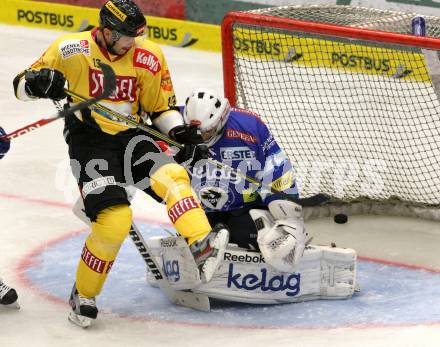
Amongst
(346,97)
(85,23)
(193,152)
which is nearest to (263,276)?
(193,152)

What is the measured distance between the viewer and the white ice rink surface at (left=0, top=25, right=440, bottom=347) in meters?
4.40

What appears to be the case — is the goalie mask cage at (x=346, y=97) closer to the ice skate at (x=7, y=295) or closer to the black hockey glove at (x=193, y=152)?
the black hockey glove at (x=193, y=152)

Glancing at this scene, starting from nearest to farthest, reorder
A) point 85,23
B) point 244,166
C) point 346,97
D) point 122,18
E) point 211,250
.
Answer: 1. point 211,250
2. point 122,18
3. point 244,166
4. point 346,97
5. point 85,23

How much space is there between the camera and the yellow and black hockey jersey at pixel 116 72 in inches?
183

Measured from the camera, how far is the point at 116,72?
4652 mm

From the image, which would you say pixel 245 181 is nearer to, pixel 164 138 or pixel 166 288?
pixel 164 138

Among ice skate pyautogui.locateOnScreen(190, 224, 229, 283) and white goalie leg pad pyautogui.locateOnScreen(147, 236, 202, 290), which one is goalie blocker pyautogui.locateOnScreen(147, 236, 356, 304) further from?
ice skate pyautogui.locateOnScreen(190, 224, 229, 283)

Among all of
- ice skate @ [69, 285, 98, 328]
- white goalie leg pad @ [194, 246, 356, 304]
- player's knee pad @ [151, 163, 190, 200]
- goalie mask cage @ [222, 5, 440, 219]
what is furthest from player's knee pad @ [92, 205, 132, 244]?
goalie mask cage @ [222, 5, 440, 219]

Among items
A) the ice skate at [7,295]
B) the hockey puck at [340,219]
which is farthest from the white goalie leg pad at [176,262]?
the hockey puck at [340,219]

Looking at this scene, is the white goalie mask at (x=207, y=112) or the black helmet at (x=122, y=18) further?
the white goalie mask at (x=207, y=112)

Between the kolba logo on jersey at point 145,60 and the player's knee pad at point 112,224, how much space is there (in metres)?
0.65

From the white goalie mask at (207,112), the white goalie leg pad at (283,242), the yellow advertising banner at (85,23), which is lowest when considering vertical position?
the yellow advertising banner at (85,23)

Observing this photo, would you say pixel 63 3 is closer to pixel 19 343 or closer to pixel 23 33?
pixel 23 33

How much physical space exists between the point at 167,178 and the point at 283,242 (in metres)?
0.55
